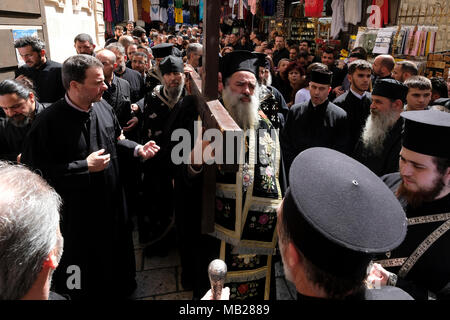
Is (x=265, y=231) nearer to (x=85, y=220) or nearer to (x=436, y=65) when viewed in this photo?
(x=85, y=220)

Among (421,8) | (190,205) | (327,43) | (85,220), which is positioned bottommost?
(85,220)

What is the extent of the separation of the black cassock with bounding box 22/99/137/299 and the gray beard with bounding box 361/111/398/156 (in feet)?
7.99

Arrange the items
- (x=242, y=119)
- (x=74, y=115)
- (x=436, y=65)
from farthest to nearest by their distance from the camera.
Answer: (x=436, y=65)
(x=74, y=115)
(x=242, y=119)

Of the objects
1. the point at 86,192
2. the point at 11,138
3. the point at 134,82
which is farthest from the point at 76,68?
the point at 134,82

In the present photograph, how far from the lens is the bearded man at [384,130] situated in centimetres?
317

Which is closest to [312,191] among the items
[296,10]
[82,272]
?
[82,272]

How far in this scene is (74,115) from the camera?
250cm

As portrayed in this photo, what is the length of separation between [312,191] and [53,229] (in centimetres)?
89

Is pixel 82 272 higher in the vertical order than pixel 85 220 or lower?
lower

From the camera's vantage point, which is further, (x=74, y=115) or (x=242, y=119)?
(x=74, y=115)

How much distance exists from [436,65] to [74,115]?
7399 mm

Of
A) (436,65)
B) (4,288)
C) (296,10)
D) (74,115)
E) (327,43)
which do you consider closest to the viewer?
(4,288)

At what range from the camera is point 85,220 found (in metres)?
2.57
